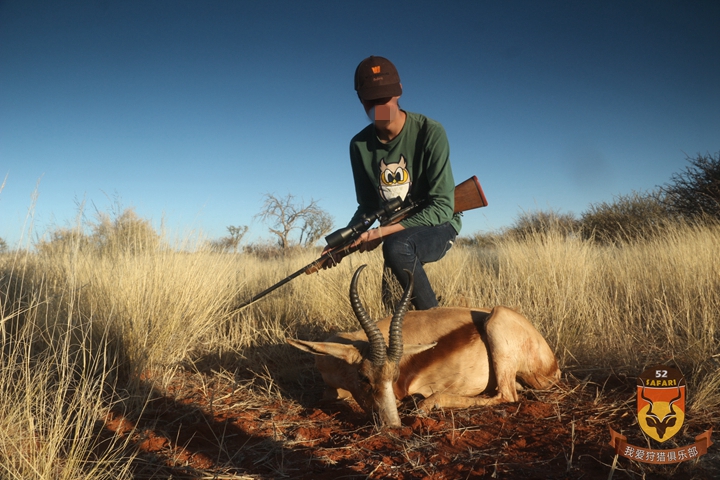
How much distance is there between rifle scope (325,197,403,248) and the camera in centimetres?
461

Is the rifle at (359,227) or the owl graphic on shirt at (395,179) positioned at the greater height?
the owl graphic on shirt at (395,179)

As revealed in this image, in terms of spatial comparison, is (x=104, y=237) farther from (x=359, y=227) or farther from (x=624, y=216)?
(x=624, y=216)

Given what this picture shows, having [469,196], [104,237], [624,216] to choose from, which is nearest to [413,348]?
[469,196]

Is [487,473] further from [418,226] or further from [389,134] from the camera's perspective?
[389,134]

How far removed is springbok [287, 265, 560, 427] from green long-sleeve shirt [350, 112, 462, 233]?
1.09 m

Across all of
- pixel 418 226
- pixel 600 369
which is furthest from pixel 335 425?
pixel 600 369

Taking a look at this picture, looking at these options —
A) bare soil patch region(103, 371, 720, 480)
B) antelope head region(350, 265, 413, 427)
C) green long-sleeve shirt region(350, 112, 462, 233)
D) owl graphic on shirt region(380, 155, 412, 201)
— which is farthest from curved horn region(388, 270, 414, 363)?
owl graphic on shirt region(380, 155, 412, 201)

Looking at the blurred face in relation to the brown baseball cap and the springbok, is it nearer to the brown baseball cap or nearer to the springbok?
the brown baseball cap

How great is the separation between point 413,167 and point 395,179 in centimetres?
23

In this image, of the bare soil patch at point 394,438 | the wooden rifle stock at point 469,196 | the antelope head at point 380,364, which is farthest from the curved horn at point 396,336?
the wooden rifle stock at point 469,196

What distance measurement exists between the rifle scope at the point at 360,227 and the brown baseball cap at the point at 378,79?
1.05 m

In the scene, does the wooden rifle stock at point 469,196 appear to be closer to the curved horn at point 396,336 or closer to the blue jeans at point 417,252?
the blue jeans at point 417,252

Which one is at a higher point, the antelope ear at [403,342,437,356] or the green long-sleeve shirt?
the green long-sleeve shirt

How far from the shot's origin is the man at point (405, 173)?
4.24 meters
